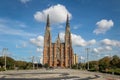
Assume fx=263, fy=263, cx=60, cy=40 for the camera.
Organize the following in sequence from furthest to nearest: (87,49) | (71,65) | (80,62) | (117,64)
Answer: (71,65) < (80,62) < (87,49) < (117,64)

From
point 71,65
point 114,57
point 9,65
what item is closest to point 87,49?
point 114,57

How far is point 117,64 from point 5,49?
5135cm

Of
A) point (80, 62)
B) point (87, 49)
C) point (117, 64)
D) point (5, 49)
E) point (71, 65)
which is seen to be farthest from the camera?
point (71, 65)

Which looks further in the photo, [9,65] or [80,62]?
[80,62]

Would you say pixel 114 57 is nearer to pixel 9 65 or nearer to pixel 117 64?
pixel 117 64

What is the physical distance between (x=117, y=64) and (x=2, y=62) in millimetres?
53964

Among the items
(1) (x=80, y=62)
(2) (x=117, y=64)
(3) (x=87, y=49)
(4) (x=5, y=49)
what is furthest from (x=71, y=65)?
(4) (x=5, y=49)

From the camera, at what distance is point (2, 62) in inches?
4909

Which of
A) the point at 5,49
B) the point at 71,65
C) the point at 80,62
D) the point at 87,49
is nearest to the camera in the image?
the point at 5,49

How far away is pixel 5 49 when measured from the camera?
375 feet

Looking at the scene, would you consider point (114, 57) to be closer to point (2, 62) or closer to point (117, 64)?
point (117, 64)

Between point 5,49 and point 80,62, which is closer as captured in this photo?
point 5,49

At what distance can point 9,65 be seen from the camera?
415 feet

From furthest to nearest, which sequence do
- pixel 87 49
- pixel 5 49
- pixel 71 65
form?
pixel 71 65 → pixel 87 49 → pixel 5 49
